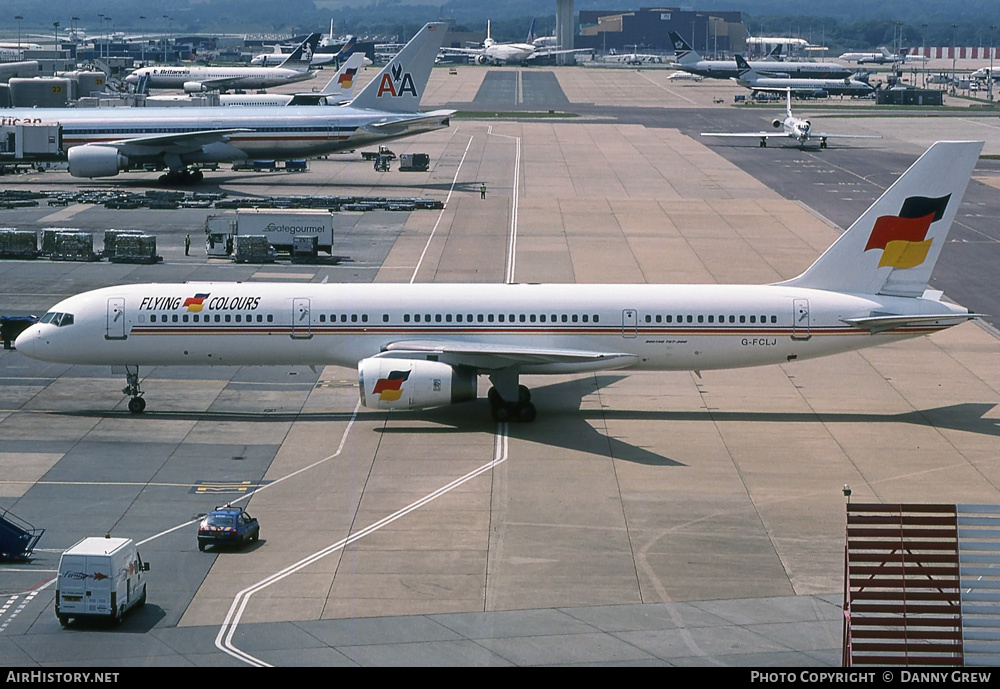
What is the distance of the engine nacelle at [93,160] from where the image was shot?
92.7m

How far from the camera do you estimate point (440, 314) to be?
41.3m

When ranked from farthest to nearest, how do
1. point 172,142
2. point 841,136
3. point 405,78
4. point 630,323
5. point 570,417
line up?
point 841,136, point 405,78, point 172,142, point 570,417, point 630,323

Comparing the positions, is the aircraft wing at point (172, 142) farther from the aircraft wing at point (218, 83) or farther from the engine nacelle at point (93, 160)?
the aircraft wing at point (218, 83)

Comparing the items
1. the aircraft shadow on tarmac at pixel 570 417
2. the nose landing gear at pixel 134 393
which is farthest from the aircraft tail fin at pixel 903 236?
the nose landing gear at pixel 134 393

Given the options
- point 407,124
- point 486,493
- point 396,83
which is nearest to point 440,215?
point 407,124

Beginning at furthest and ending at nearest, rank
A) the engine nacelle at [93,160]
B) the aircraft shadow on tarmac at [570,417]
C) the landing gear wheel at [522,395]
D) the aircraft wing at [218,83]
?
the aircraft wing at [218,83]
the engine nacelle at [93,160]
the landing gear wheel at [522,395]
the aircraft shadow on tarmac at [570,417]

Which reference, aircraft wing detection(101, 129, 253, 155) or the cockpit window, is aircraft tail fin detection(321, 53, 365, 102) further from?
the cockpit window

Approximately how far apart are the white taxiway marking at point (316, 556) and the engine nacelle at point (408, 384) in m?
1.71

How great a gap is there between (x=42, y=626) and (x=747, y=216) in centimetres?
6480

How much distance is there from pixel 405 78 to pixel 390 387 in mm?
62667

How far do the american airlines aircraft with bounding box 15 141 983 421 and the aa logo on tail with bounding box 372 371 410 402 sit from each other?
58.4 inches

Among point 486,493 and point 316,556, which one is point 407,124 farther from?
point 316,556

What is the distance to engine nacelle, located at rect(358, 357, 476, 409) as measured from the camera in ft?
129

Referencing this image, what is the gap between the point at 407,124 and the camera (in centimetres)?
9544
